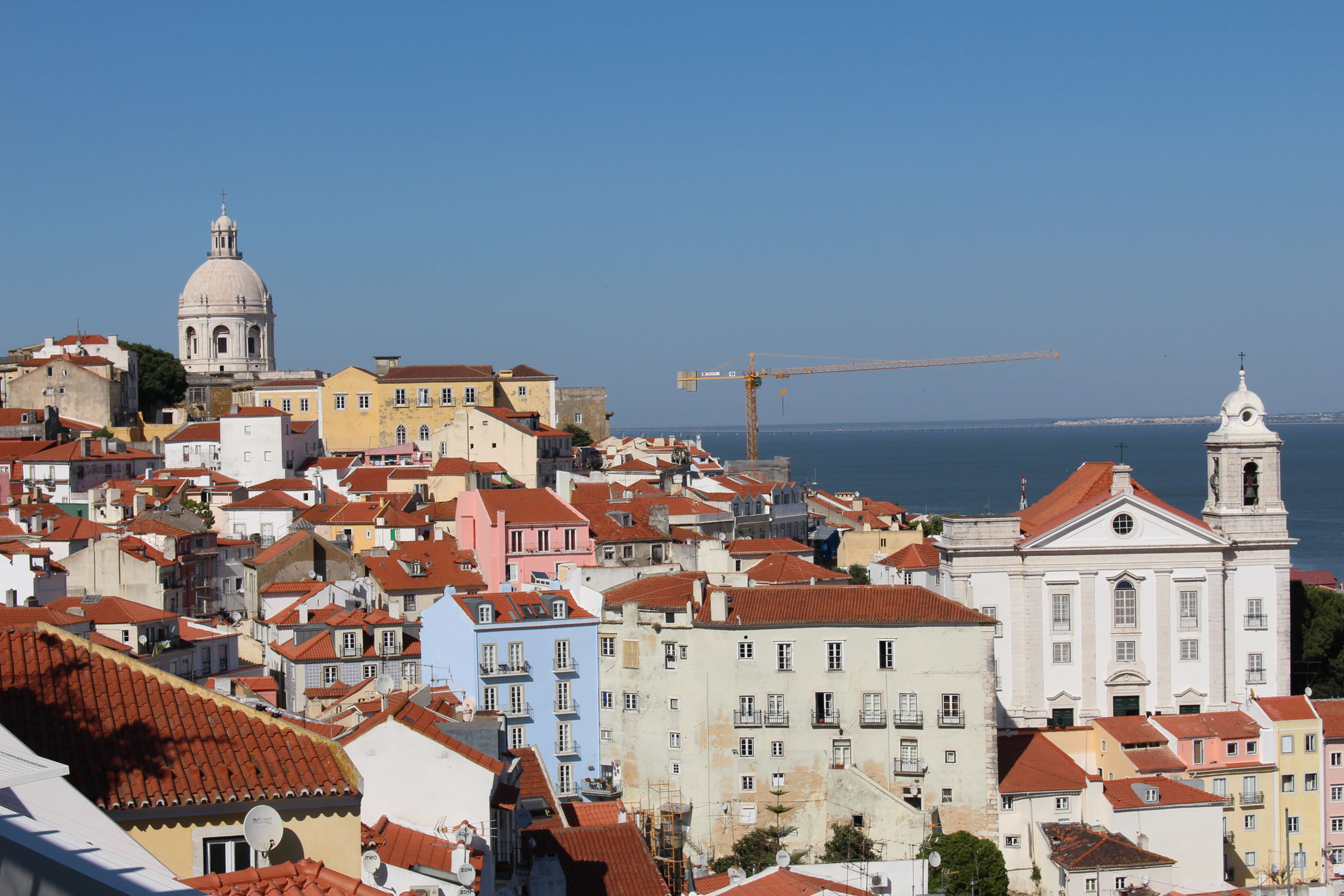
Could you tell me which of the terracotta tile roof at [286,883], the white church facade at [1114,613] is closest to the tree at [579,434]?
the white church facade at [1114,613]

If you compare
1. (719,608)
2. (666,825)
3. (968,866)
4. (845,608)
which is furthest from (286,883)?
(845,608)

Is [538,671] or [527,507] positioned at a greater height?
[527,507]

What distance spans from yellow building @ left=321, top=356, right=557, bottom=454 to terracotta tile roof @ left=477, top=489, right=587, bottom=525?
2404 cm

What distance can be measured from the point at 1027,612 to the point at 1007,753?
5617mm

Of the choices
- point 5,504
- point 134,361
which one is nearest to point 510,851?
point 5,504

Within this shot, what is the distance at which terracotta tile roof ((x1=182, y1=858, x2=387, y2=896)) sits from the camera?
6.68 metres

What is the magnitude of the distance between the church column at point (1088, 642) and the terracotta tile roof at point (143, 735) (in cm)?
3212

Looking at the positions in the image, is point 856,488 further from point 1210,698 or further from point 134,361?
point 1210,698

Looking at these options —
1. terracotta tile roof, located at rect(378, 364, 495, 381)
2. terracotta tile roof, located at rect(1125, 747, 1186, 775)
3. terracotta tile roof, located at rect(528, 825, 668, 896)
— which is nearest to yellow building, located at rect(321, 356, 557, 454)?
terracotta tile roof, located at rect(378, 364, 495, 381)

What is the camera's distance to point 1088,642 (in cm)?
3788

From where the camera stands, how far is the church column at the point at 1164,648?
124 feet

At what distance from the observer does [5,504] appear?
56031 millimetres

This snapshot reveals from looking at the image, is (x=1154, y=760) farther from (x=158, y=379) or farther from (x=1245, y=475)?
(x=158, y=379)

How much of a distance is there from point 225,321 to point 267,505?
3687cm
